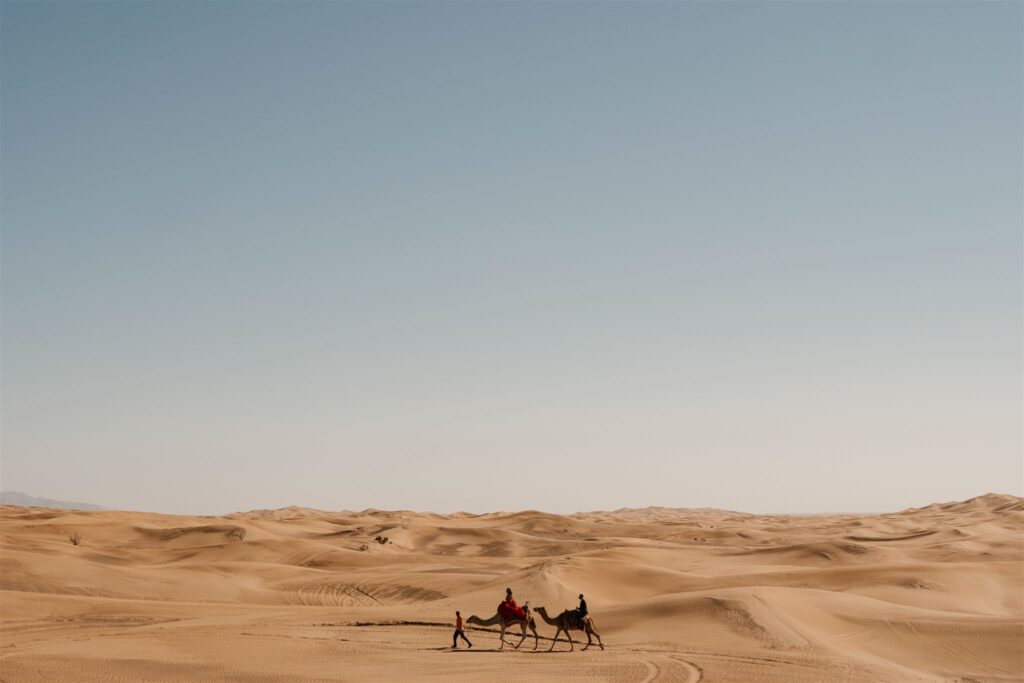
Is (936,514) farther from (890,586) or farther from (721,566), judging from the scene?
(890,586)

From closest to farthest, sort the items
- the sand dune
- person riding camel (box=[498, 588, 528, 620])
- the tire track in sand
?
the tire track in sand
the sand dune
person riding camel (box=[498, 588, 528, 620])

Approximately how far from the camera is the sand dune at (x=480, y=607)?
664 inches

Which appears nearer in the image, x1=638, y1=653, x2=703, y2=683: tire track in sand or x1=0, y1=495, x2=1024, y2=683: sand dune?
x1=638, y1=653, x2=703, y2=683: tire track in sand

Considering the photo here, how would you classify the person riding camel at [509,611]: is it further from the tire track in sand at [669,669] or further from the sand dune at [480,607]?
the tire track in sand at [669,669]

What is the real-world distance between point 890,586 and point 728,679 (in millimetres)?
17169

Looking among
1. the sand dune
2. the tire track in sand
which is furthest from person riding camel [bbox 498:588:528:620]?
the tire track in sand

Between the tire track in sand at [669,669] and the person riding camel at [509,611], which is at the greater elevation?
the person riding camel at [509,611]

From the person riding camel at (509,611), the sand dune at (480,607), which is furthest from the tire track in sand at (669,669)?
the person riding camel at (509,611)

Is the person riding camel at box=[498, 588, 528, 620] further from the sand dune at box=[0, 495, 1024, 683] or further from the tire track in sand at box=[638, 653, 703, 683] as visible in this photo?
the tire track in sand at box=[638, 653, 703, 683]

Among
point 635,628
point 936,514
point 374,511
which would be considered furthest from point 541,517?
point 635,628

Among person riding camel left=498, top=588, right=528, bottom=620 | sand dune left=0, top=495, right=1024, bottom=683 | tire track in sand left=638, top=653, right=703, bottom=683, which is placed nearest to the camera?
tire track in sand left=638, top=653, right=703, bottom=683

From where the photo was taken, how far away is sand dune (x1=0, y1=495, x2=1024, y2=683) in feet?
55.3

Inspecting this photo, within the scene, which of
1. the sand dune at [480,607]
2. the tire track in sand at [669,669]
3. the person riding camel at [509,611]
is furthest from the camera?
the person riding camel at [509,611]

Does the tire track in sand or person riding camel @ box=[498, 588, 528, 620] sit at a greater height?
person riding camel @ box=[498, 588, 528, 620]
